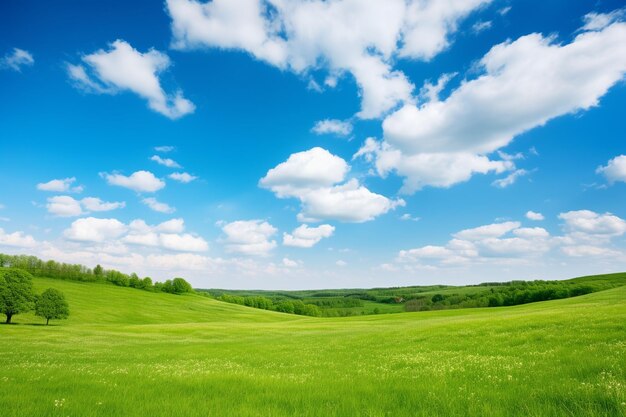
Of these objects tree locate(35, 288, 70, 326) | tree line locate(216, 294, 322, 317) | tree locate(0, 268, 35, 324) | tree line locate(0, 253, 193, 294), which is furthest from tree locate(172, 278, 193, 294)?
tree locate(0, 268, 35, 324)

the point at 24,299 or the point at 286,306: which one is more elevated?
the point at 24,299

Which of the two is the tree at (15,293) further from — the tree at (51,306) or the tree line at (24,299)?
the tree at (51,306)

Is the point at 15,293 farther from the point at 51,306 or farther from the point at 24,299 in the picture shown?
the point at 51,306

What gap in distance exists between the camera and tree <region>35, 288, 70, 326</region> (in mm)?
70375

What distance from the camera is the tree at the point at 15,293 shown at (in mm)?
65938

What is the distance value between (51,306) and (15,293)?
267 inches

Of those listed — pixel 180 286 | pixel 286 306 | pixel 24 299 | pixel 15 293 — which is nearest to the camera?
pixel 15 293

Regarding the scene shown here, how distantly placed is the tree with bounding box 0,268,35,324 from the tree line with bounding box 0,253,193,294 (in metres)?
88.5

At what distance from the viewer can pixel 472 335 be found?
23344mm

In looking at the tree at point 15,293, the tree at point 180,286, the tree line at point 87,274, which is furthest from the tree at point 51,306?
the tree at point 180,286

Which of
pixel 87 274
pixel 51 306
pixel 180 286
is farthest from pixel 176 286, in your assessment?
pixel 51 306

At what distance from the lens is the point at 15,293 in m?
67.0

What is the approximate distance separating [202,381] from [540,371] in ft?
31.0

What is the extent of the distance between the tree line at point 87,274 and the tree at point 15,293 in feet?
290
